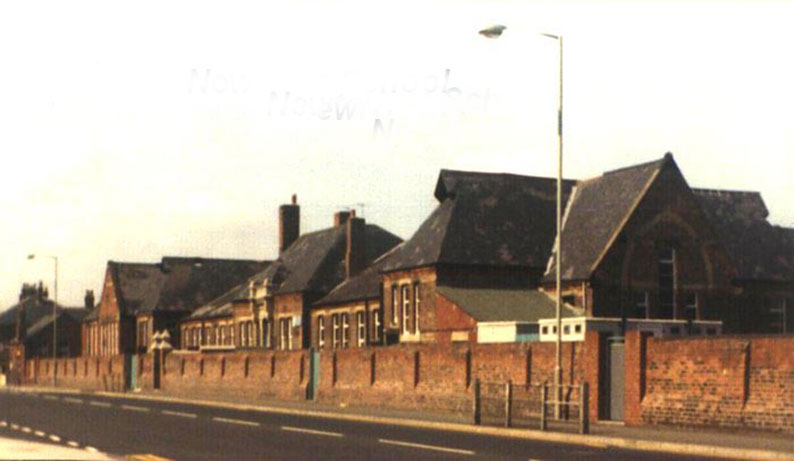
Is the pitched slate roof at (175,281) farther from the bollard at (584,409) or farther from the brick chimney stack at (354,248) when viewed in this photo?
the bollard at (584,409)

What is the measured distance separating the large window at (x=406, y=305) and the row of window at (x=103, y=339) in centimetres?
4937

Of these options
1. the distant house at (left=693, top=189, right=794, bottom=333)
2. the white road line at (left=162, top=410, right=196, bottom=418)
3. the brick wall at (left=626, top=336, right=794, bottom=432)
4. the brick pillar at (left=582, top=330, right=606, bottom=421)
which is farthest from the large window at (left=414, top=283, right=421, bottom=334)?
the brick wall at (left=626, top=336, right=794, bottom=432)

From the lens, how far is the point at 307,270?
77.7 m

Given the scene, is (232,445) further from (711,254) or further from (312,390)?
(711,254)

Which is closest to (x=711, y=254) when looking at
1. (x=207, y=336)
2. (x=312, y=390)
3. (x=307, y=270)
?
(x=312, y=390)

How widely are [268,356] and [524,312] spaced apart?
44.7ft

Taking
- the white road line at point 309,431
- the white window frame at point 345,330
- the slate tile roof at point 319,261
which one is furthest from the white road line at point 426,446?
the slate tile roof at point 319,261

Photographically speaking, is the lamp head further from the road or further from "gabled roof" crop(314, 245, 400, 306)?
"gabled roof" crop(314, 245, 400, 306)

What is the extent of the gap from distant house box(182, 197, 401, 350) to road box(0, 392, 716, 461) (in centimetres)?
3767

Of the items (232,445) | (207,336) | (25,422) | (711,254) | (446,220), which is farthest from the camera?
(207,336)

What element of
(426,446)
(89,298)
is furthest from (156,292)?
(426,446)

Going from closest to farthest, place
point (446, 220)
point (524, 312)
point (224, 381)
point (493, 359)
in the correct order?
point (493, 359), point (524, 312), point (446, 220), point (224, 381)

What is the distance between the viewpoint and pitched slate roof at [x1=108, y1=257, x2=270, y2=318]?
10169 centimetres

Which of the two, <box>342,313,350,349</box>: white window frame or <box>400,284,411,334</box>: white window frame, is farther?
<box>342,313,350,349</box>: white window frame
